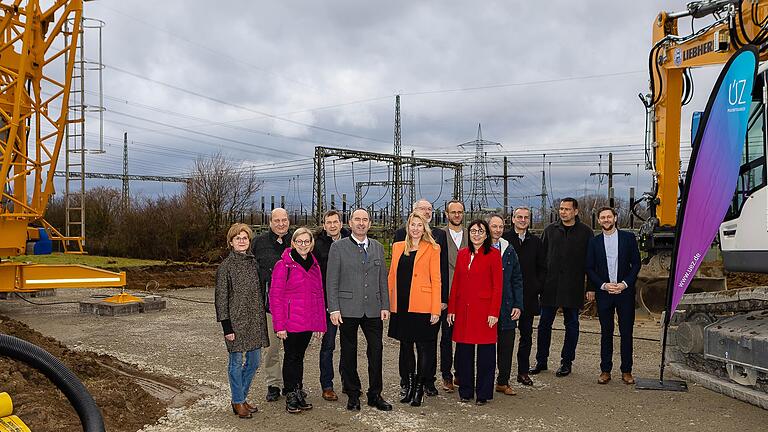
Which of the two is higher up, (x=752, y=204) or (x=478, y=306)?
(x=752, y=204)

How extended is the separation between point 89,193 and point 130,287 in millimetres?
14258

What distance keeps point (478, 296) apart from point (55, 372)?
13.2ft

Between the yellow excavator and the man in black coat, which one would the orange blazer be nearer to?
the man in black coat

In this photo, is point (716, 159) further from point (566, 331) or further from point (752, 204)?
point (566, 331)

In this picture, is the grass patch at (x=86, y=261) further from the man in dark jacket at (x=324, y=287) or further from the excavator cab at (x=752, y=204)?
the excavator cab at (x=752, y=204)

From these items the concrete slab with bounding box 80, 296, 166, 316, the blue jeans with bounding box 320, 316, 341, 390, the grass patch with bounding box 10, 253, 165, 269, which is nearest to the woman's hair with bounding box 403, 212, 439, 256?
the blue jeans with bounding box 320, 316, 341, 390

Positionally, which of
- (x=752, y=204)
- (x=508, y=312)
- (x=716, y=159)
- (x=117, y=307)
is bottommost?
(x=117, y=307)

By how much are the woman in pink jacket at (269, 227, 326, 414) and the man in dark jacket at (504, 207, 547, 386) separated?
2142mm

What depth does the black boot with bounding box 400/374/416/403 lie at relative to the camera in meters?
6.01

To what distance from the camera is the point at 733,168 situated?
5.09 meters

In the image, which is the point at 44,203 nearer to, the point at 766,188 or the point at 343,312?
the point at 343,312

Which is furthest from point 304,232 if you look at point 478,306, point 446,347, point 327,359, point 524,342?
point 524,342

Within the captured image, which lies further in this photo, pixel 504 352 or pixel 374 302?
pixel 504 352

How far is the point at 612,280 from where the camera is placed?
684cm
